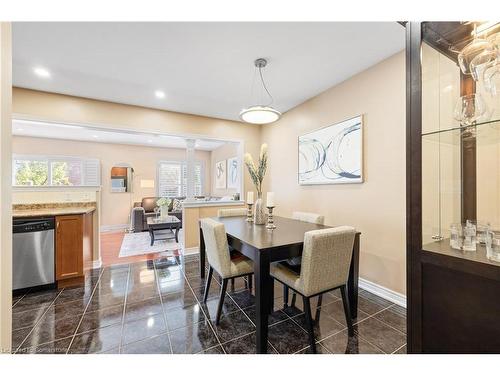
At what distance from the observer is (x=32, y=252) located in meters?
2.44

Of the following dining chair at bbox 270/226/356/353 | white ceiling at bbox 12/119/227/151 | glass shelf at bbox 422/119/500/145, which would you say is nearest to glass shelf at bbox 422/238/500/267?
glass shelf at bbox 422/119/500/145

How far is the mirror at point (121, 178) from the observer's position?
6495 mm

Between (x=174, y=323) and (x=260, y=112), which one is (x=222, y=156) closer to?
(x=260, y=112)

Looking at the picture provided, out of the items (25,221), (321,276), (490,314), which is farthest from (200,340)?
(25,221)

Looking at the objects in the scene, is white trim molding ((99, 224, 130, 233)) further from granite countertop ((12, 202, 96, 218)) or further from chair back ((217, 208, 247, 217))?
chair back ((217, 208, 247, 217))

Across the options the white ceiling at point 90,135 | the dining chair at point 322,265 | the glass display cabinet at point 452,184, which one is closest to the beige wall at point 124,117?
the white ceiling at point 90,135

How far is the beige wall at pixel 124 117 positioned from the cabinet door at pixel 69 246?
1.53m

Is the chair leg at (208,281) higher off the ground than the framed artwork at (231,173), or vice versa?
the framed artwork at (231,173)

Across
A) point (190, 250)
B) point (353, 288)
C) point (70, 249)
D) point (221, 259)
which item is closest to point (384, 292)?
point (353, 288)

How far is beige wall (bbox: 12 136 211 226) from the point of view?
5781 mm

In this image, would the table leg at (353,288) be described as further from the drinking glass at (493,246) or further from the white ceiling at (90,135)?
the white ceiling at (90,135)

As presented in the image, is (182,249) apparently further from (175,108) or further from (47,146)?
(47,146)

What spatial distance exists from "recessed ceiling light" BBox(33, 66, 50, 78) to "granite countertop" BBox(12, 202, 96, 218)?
166 cm

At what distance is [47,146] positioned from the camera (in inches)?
230
